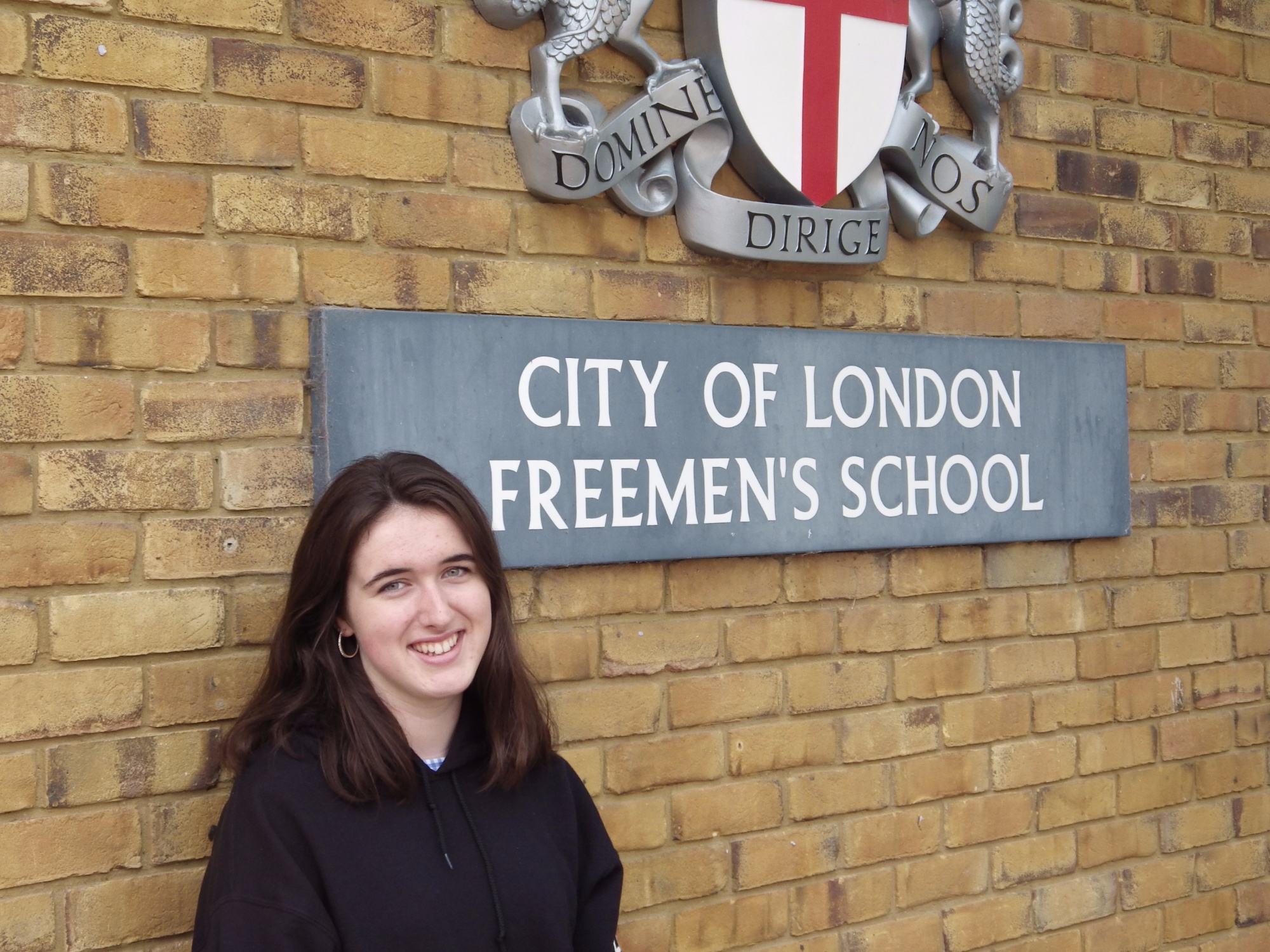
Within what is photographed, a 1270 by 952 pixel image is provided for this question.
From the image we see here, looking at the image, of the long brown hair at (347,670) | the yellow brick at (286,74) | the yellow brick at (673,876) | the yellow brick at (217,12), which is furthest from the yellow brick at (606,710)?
the yellow brick at (217,12)

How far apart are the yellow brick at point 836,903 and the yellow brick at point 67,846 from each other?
120 centimetres

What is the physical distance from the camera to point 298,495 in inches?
76.9

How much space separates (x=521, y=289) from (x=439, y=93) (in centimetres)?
34

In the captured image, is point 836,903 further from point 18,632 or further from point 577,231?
point 18,632

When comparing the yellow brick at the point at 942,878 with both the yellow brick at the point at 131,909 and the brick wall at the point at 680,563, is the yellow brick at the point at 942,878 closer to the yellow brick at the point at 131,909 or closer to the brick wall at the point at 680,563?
the brick wall at the point at 680,563

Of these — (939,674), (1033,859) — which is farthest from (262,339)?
(1033,859)

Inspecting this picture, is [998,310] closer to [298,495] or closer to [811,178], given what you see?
[811,178]

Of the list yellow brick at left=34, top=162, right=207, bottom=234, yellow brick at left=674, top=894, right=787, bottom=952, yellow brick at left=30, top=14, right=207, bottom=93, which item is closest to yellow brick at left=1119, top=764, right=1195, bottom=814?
yellow brick at left=674, top=894, right=787, bottom=952

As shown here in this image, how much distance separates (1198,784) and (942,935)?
0.79 meters

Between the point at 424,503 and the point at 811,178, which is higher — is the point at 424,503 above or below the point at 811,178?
below

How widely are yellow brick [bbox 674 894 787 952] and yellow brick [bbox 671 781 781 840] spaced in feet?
0.43

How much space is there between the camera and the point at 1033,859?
8.85ft

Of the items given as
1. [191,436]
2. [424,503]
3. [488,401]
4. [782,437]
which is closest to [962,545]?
[782,437]

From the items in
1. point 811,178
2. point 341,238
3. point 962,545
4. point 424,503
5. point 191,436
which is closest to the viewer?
point 424,503
